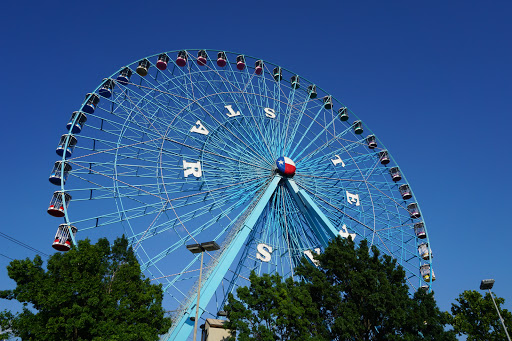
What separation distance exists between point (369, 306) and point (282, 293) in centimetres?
414

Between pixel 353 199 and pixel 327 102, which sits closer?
pixel 353 199

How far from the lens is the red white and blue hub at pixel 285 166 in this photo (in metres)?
26.9

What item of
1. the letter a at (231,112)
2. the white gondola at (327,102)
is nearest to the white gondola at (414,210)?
the white gondola at (327,102)

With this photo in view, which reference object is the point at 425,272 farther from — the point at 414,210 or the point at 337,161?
the point at 337,161

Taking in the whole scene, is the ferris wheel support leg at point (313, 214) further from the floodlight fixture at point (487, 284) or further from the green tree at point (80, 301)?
the green tree at point (80, 301)

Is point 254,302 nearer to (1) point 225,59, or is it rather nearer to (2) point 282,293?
(2) point 282,293

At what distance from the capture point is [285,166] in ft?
88.9

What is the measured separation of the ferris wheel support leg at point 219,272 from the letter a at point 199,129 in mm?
5269

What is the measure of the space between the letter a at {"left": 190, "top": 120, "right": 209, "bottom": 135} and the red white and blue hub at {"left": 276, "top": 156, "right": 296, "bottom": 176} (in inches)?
205

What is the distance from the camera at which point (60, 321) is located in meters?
14.9

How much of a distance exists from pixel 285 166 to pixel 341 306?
34.6 feet

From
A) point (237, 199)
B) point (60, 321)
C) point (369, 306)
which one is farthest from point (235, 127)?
point (60, 321)

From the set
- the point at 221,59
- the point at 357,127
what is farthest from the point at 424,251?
the point at 221,59

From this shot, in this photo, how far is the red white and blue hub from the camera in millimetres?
26922
